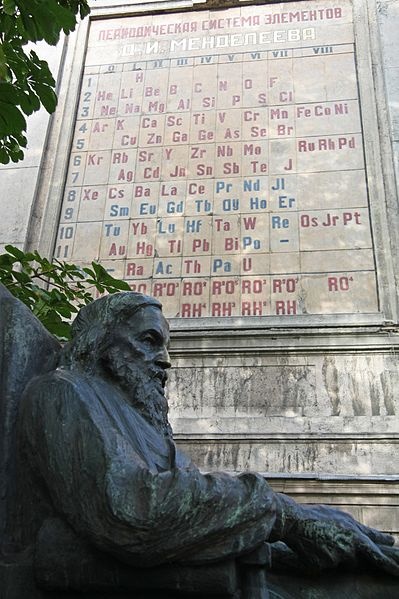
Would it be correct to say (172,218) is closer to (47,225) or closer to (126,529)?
(47,225)

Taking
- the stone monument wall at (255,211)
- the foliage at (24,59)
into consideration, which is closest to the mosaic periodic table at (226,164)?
the stone monument wall at (255,211)

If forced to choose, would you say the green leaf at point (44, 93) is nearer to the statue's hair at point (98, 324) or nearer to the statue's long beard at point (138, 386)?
the statue's hair at point (98, 324)

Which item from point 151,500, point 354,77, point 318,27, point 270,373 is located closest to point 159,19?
point 318,27

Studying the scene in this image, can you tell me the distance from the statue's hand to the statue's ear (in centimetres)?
98

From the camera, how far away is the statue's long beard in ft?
8.63

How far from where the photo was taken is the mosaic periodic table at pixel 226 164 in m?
7.85

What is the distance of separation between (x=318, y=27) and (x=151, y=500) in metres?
9.05

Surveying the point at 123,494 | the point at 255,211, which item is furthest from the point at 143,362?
the point at 255,211

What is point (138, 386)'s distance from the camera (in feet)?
8.67

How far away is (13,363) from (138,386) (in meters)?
0.48

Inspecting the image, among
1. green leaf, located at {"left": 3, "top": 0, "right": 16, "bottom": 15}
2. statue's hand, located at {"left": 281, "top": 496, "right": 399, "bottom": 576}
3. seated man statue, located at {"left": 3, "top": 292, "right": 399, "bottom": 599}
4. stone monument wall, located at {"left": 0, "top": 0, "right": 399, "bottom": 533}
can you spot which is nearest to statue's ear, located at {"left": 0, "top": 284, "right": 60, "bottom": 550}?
seated man statue, located at {"left": 3, "top": 292, "right": 399, "bottom": 599}

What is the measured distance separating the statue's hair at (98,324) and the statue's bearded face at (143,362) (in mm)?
28

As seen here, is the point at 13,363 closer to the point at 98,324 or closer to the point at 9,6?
the point at 98,324

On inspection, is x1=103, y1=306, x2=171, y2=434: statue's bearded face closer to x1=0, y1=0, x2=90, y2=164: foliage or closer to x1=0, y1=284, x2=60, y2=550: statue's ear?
x1=0, y1=284, x2=60, y2=550: statue's ear
